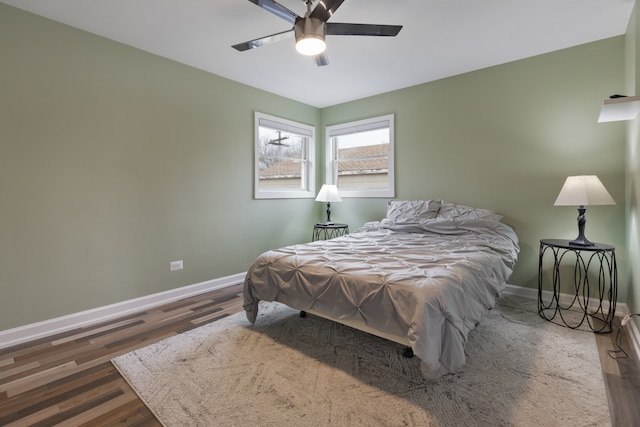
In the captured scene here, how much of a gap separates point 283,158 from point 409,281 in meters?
3.38

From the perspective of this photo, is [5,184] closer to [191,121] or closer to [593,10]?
[191,121]

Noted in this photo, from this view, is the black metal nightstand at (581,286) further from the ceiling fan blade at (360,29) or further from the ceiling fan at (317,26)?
the ceiling fan at (317,26)

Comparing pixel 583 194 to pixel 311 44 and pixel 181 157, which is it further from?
pixel 181 157

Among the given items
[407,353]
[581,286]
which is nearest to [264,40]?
[407,353]

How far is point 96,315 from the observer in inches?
111

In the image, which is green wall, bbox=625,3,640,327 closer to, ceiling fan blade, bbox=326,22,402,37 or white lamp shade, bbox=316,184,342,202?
ceiling fan blade, bbox=326,22,402,37

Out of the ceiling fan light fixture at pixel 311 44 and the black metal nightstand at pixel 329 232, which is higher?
the ceiling fan light fixture at pixel 311 44

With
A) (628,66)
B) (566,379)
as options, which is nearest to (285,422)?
(566,379)

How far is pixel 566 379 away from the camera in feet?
6.05

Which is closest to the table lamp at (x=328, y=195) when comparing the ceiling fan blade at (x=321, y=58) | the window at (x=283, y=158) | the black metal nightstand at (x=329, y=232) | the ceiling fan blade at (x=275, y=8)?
the black metal nightstand at (x=329, y=232)

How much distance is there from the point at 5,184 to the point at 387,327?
3019 millimetres

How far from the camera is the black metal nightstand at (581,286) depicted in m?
2.70

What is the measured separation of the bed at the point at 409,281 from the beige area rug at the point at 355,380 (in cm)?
25

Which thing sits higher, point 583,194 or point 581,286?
point 583,194
